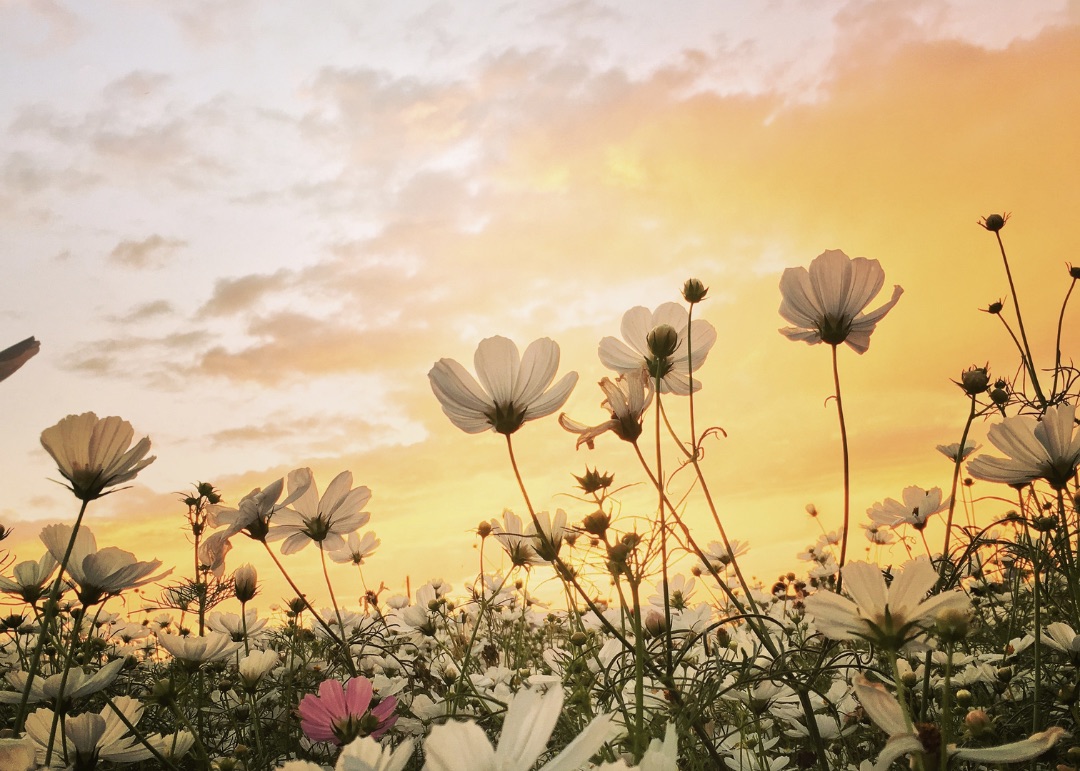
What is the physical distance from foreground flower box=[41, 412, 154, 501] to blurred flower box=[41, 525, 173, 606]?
0.38 ft

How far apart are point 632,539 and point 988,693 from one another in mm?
999

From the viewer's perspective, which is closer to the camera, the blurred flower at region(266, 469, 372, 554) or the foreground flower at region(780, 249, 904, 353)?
the foreground flower at region(780, 249, 904, 353)

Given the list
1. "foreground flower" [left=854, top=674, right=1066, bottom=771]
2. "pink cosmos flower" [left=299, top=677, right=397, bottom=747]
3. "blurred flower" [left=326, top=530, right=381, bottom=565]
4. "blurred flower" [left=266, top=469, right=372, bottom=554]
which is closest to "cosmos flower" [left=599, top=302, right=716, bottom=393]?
"blurred flower" [left=266, top=469, right=372, bottom=554]

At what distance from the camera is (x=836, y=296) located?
3.44 feet

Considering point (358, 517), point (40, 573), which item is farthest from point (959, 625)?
point (40, 573)

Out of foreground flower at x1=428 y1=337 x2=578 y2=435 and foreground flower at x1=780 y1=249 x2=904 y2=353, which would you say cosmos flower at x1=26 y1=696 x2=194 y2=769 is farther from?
foreground flower at x1=780 y1=249 x2=904 y2=353

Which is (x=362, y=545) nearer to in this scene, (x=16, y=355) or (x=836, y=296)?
(x=836, y=296)

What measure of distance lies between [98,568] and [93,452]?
0.18 m

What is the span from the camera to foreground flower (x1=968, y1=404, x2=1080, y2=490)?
892 mm

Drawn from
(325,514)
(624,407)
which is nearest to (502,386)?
(624,407)

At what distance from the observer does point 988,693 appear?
1526mm

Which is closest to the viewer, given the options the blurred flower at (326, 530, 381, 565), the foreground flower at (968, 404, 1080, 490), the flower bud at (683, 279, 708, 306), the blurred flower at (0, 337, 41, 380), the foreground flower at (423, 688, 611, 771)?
the foreground flower at (423, 688, 611, 771)

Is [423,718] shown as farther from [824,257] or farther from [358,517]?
[824,257]

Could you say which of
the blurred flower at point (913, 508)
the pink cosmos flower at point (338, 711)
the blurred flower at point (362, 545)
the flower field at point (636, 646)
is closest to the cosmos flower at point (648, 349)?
the flower field at point (636, 646)
